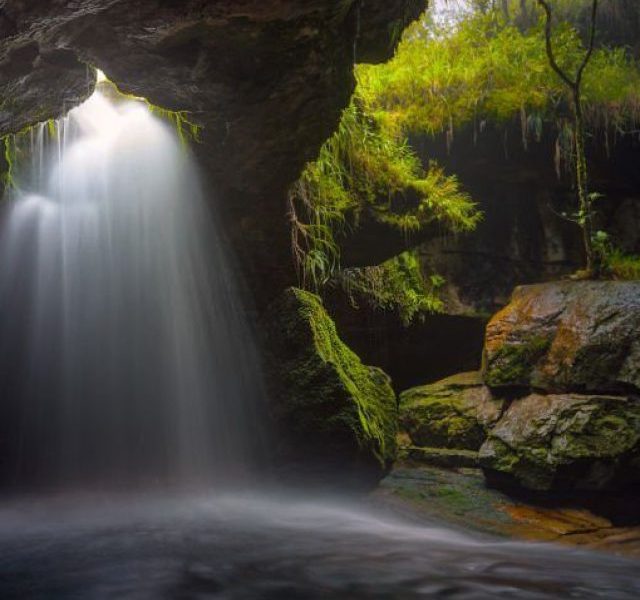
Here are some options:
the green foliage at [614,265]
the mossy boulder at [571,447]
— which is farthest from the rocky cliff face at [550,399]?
the green foliage at [614,265]

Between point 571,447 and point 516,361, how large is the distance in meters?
1.46

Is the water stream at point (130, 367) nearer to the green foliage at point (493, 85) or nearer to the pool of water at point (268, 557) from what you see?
the pool of water at point (268, 557)

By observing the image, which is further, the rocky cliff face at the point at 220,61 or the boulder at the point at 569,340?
the boulder at the point at 569,340

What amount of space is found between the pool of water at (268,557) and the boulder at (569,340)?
2.26m

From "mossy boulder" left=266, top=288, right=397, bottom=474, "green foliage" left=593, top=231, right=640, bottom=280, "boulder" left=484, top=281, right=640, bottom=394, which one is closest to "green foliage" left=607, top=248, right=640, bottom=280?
"green foliage" left=593, top=231, right=640, bottom=280

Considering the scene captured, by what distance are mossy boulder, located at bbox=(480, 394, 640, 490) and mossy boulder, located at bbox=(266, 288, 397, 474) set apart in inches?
50.7

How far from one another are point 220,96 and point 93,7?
1114 mm

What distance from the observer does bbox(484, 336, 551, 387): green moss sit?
6.49 meters

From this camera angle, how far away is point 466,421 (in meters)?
6.79

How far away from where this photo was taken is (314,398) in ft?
18.2

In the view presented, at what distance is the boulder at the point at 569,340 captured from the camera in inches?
231

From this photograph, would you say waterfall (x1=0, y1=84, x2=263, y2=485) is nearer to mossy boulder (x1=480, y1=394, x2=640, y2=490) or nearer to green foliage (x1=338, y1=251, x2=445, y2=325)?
green foliage (x1=338, y1=251, x2=445, y2=325)

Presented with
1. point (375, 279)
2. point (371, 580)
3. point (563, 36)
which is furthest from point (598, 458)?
point (563, 36)

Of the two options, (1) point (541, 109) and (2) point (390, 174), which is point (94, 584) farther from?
(1) point (541, 109)
